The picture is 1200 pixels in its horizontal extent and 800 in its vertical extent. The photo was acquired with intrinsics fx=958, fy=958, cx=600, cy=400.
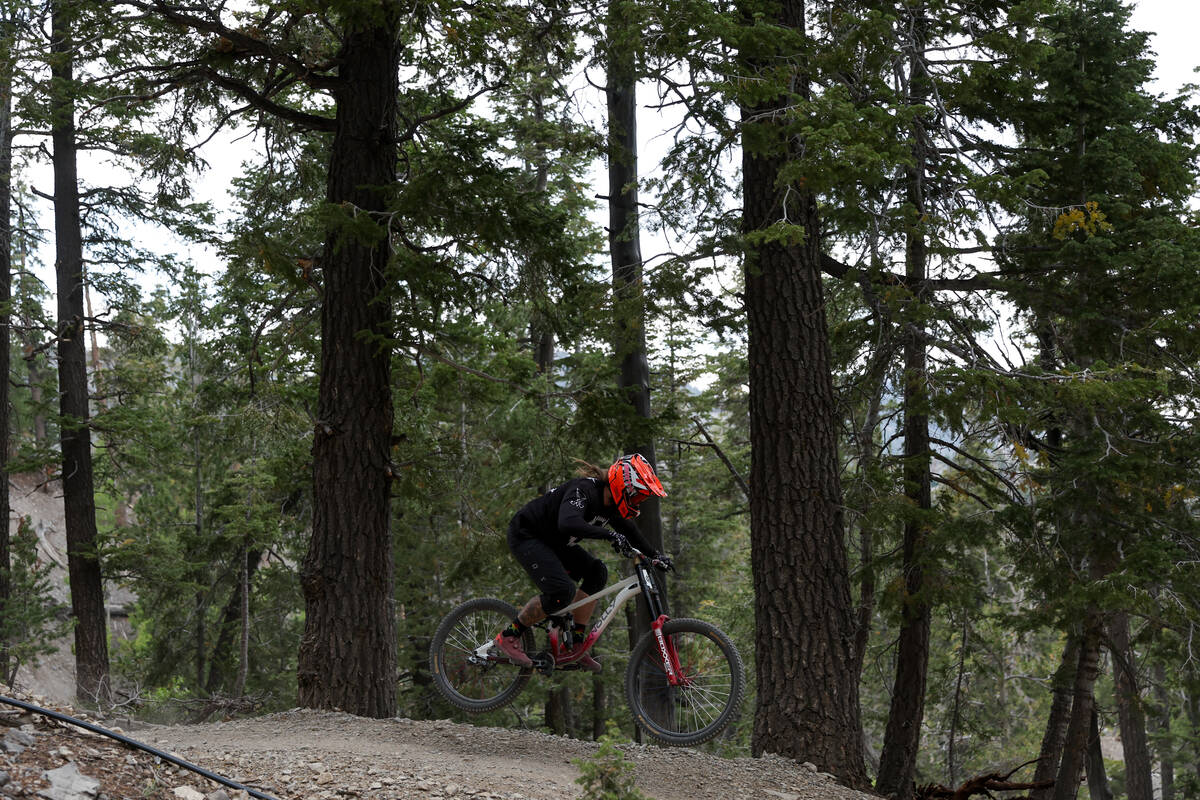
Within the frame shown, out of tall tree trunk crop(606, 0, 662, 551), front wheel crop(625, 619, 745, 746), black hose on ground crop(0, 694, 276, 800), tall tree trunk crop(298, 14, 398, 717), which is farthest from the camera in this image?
tall tree trunk crop(606, 0, 662, 551)

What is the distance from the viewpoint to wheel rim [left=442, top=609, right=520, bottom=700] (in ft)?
24.5

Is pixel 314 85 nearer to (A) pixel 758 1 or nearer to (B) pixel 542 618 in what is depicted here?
(A) pixel 758 1

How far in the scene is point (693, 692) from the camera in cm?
661

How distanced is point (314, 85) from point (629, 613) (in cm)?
796

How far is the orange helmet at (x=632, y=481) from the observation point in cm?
625

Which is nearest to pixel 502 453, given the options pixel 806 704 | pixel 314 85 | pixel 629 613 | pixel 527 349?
pixel 527 349

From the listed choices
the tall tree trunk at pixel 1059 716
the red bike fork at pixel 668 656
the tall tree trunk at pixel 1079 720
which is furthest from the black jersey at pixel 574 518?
the tall tree trunk at pixel 1059 716

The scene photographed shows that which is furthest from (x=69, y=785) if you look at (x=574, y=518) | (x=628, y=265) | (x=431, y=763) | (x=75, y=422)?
(x=75, y=422)

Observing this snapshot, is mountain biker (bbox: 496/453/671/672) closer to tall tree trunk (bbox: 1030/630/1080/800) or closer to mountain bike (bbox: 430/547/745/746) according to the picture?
mountain bike (bbox: 430/547/745/746)

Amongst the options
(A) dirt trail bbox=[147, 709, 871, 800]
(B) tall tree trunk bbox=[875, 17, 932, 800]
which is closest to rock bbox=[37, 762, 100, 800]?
(A) dirt trail bbox=[147, 709, 871, 800]

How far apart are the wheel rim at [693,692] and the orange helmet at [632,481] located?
1.06 meters

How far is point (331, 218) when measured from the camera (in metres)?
7.64

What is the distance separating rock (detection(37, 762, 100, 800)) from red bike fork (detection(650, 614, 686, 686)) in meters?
3.46

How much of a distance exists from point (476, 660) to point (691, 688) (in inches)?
71.3
